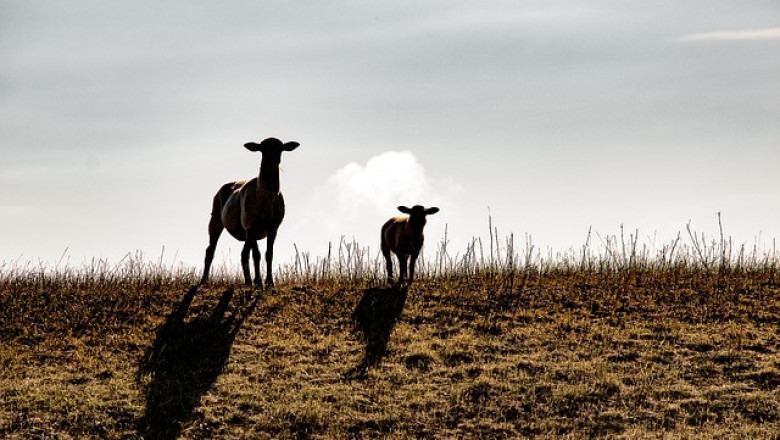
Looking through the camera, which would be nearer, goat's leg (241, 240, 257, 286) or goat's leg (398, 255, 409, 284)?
goat's leg (241, 240, 257, 286)

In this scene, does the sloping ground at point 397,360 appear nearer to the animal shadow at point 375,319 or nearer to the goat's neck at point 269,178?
the animal shadow at point 375,319

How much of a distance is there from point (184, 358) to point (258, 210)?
13.0 ft

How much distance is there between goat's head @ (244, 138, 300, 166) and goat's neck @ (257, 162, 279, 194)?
0.09 m

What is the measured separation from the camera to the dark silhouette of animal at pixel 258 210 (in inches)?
636

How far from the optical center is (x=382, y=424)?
11.0 meters

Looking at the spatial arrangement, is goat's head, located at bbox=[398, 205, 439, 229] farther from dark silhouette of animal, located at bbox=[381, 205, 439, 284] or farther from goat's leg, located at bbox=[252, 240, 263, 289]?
goat's leg, located at bbox=[252, 240, 263, 289]

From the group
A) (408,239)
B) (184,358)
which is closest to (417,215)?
(408,239)

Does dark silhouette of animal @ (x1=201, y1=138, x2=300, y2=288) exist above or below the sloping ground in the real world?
above

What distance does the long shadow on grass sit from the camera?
11281mm

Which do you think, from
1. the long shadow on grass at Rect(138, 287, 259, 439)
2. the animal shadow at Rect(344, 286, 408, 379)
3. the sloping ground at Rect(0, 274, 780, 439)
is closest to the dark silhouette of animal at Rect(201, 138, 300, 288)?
the sloping ground at Rect(0, 274, 780, 439)

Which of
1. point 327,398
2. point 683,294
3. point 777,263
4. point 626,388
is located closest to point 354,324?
point 327,398

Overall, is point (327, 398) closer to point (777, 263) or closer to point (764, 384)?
point (764, 384)

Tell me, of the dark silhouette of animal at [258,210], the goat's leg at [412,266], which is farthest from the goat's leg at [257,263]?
the goat's leg at [412,266]

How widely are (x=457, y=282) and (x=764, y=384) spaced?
21.8 ft
